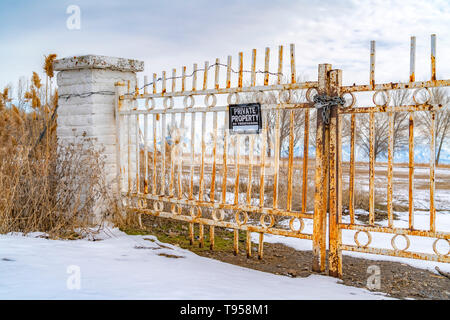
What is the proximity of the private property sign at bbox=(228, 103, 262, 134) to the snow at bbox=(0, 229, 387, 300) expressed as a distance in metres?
1.48

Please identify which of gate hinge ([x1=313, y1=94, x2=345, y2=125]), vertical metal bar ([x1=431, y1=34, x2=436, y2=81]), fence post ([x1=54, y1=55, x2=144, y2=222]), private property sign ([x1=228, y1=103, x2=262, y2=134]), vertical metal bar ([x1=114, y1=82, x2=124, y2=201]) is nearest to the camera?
vertical metal bar ([x1=431, y1=34, x2=436, y2=81])

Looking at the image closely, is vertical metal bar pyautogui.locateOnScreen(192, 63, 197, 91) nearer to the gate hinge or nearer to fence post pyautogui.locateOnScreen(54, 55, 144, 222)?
fence post pyautogui.locateOnScreen(54, 55, 144, 222)

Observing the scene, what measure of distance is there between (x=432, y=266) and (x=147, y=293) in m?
3.95

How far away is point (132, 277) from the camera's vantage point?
3.54m

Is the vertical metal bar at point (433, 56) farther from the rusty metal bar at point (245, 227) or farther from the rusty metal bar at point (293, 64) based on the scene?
the rusty metal bar at point (245, 227)

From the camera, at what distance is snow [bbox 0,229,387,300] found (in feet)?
10.2

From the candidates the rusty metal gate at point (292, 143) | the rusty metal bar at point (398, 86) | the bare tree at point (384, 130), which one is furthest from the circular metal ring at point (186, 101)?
the bare tree at point (384, 130)

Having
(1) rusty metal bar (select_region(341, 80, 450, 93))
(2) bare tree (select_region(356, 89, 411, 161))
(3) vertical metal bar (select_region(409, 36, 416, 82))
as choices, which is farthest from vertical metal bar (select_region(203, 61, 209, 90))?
(2) bare tree (select_region(356, 89, 411, 161))

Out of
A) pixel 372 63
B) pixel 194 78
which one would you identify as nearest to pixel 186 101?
pixel 194 78

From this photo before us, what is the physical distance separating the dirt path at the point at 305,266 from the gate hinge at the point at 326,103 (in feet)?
5.32

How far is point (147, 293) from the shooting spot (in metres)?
3.12

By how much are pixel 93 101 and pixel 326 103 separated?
343 centimetres
